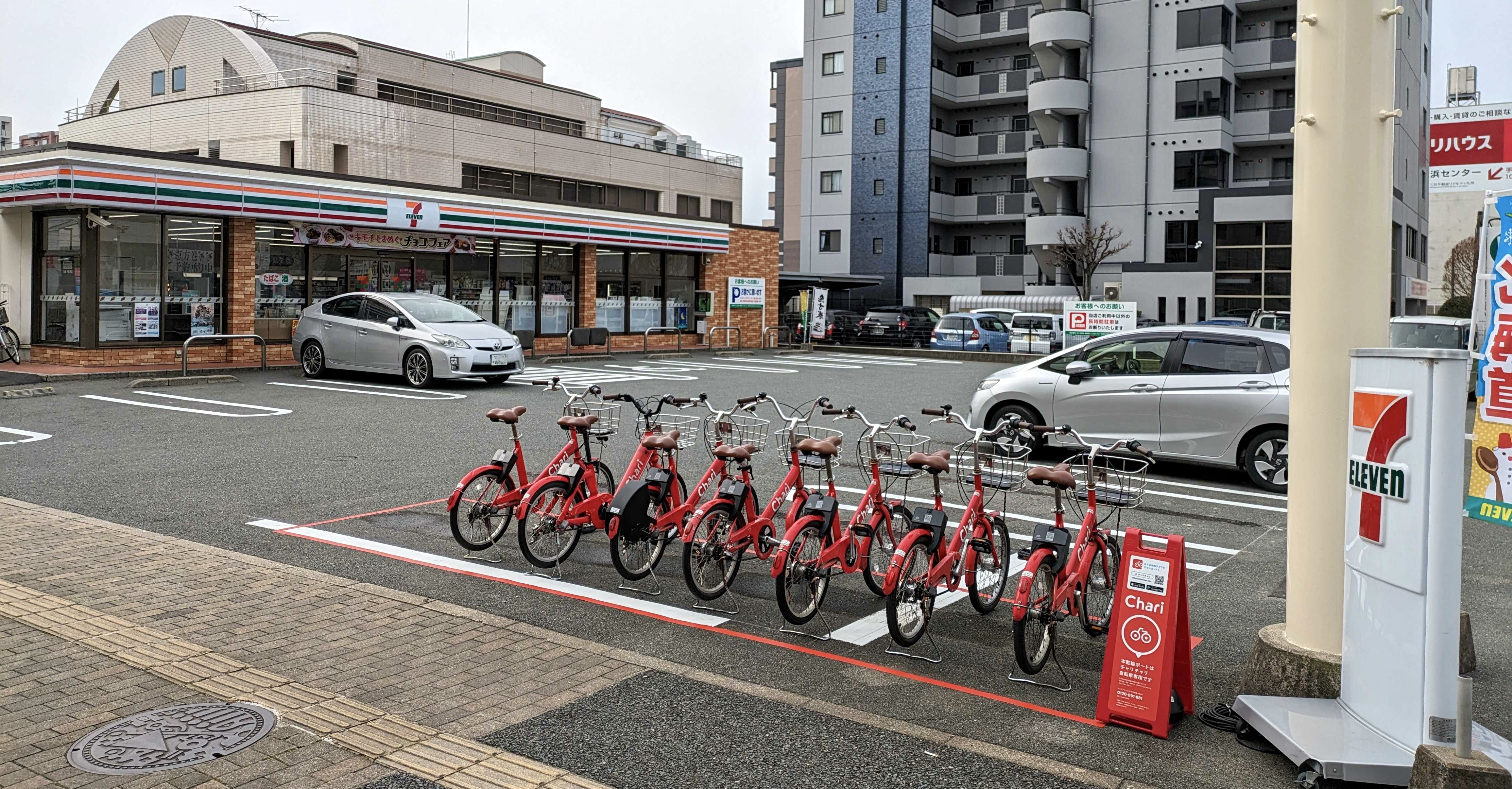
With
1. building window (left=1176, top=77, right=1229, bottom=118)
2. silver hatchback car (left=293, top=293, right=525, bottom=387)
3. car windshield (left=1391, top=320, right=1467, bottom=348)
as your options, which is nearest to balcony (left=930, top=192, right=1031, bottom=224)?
building window (left=1176, top=77, right=1229, bottom=118)

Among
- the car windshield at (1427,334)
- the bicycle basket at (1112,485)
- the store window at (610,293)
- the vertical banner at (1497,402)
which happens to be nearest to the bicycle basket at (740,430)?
the bicycle basket at (1112,485)

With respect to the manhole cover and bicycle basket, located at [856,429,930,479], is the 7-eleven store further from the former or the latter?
the manhole cover

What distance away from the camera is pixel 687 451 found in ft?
40.1

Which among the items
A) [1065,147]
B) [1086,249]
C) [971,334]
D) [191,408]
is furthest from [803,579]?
[1065,147]

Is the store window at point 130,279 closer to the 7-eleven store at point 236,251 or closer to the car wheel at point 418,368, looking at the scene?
the 7-eleven store at point 236,251

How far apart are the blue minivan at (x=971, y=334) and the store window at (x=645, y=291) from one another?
7.98 meters

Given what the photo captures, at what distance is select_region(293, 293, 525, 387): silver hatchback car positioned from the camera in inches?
747

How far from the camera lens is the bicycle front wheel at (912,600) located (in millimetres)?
5473

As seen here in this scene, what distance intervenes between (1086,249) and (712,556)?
40.8 metres

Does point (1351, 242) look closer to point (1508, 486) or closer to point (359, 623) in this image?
point (1508, 486)

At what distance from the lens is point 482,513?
734 cm

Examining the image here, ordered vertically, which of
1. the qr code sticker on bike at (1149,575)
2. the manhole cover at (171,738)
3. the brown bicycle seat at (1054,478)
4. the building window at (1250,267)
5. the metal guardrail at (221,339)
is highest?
the building window at (1250,267)

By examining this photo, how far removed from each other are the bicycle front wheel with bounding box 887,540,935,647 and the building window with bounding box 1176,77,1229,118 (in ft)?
142

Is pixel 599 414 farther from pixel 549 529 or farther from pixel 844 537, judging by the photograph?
pixel 844 537
